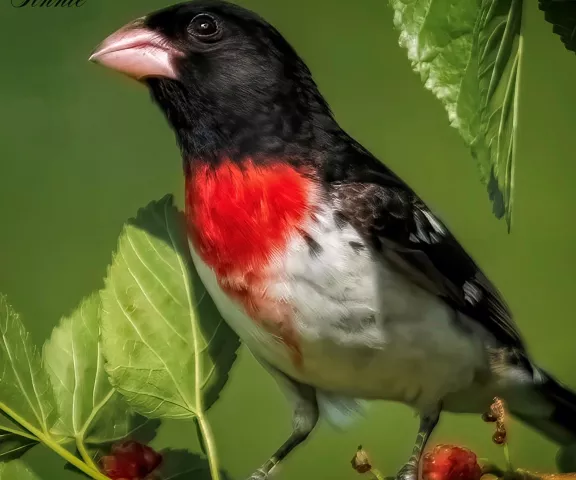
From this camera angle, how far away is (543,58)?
157 cm

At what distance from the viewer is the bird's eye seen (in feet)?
2.23

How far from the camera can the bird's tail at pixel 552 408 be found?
79cm

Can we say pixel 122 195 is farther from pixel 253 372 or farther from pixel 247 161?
pixel 247 161

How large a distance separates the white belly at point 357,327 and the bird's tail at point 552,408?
11 centimetres

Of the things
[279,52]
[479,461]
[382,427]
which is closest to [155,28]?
[279,52]

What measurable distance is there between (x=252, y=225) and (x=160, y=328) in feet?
0.31

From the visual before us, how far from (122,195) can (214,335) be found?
0.85 metres

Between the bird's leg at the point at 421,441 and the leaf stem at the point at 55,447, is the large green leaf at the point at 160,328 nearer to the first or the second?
the leaf stem at the point at 55,447

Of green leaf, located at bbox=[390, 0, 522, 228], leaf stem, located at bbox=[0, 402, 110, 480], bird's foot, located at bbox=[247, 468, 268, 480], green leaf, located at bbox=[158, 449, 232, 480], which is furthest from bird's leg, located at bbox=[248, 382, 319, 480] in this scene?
green leaf, located at bbox=[390, 0, 522, 228]

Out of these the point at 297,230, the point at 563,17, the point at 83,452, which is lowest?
the point at 83,452

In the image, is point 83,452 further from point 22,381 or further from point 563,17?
point 563,17

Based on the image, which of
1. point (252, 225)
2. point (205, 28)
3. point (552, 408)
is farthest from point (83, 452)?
point (552, 408)

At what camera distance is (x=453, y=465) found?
1.92 ft

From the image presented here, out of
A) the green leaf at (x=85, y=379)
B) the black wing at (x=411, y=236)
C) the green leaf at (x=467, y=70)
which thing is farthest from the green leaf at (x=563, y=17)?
the green leaf at (x=85, y=379)
